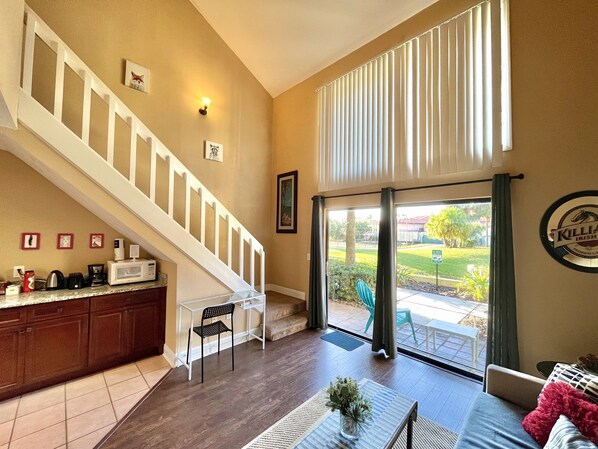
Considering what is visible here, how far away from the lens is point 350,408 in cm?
156

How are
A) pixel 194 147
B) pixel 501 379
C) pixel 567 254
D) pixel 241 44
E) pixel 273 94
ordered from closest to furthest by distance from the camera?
pixel 501 379, pixel 567 254, pixel 194 147, pixel 241 44, pixel 273 94

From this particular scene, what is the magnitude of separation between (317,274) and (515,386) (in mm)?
2789

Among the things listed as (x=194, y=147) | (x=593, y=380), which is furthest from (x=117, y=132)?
(x=593, y=380)

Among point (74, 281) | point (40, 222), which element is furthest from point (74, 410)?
point (40, 222)

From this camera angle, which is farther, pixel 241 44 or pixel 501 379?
pixel 241 44

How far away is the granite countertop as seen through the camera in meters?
2.46

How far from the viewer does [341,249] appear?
4465mm

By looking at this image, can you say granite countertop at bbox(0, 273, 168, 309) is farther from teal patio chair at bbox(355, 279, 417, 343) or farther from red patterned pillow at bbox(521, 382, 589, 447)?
red patterned pillow at bbox(521, 382, 589, 447)

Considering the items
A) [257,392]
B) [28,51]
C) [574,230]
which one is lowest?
[257,392]

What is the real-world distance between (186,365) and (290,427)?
1625 mm

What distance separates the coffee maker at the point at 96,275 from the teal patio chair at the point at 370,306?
368cm

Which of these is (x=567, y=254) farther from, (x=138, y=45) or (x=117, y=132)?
(x=138, y=45)

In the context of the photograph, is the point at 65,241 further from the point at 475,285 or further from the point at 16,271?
the point at 475,285

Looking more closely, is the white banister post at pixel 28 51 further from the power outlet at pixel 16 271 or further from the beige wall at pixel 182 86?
the power outlet at pixel 16 271
